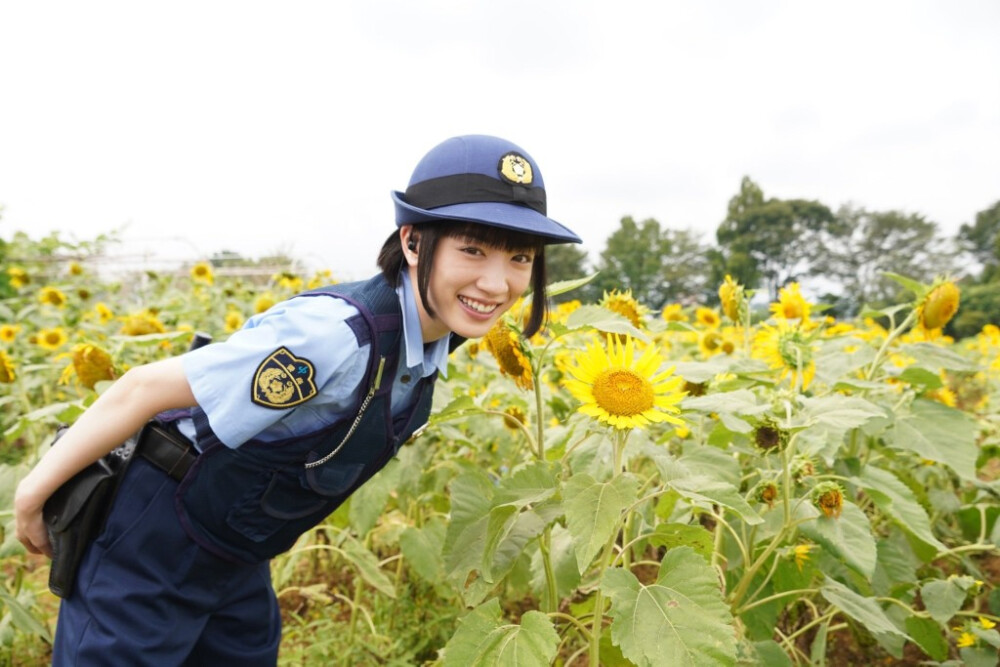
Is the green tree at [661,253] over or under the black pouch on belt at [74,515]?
under

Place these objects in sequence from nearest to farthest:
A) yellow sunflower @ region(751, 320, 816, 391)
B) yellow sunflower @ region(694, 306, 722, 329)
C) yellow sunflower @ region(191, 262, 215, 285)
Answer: yellow sunflower @ region(751, 320, 816, 391)
yellow sunflower @ region(694, 306, 722, 329)
yellow sunflower @ region(191, 262, 215, 285)

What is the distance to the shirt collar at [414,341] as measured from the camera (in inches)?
42.8

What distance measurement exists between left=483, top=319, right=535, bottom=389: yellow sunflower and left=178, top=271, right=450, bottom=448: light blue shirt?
0.32 metres

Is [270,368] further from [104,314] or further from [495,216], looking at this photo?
[104,314]

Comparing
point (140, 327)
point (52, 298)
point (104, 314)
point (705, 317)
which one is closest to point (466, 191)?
point (140, 327)

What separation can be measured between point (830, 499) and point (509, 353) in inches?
23.3

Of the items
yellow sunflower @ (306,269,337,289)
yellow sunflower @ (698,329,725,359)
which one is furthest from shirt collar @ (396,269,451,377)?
yellow sunflower @ (306,269,337,289)

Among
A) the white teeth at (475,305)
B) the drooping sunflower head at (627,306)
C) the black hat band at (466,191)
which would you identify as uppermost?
the black hat band at (466,191)

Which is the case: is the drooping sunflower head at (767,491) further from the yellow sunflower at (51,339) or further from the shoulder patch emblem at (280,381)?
the yellow sunflower at (51,339)

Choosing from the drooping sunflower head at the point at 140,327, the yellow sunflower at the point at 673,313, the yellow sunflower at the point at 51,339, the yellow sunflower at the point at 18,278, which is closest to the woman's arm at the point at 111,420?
the drooping sunflower head at the point at 140,327

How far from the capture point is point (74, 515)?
1.04m

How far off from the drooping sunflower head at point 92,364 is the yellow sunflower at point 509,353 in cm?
100

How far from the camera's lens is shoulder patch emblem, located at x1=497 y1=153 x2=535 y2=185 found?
1.06 meters

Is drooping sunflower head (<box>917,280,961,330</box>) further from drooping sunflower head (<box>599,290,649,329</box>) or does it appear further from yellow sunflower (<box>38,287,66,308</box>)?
yellow sunflower (<box>38,287,66,308</box>)
